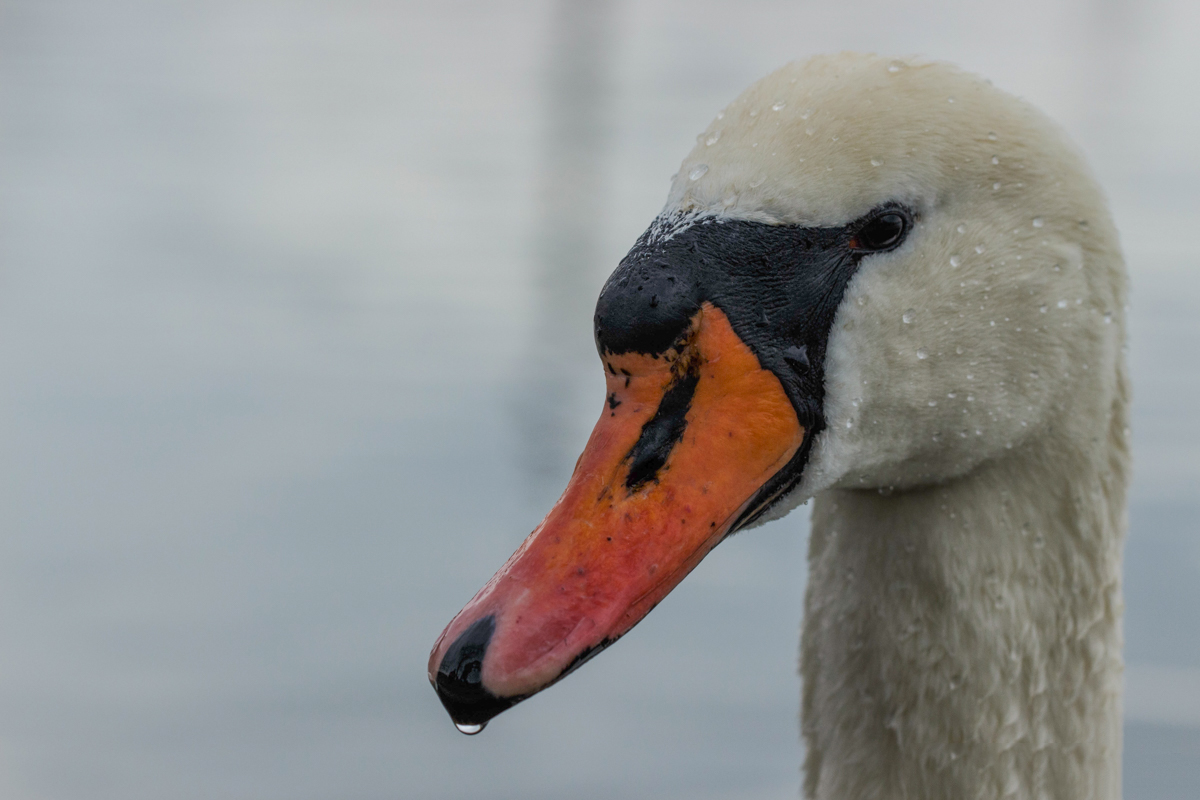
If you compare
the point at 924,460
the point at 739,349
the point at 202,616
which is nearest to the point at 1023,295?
the point at 924,460

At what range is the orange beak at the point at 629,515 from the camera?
194 centimetres

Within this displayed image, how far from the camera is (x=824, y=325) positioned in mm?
2289

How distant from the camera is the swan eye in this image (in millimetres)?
2297

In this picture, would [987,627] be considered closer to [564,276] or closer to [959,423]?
[959,423]

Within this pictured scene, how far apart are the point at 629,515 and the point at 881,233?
656mm

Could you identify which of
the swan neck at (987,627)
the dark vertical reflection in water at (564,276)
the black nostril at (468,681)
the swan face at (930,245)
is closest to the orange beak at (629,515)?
the black nostril at (468,681)

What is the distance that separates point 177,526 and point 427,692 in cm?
148

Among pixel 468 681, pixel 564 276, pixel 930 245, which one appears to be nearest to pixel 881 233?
pixel 930 245

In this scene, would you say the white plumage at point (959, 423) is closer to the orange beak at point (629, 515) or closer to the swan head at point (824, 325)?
the swan head at point (824, 325)

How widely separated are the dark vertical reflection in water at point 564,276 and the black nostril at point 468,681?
4.44 meters

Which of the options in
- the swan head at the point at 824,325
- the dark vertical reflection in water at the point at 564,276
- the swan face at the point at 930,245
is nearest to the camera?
the swan head at the point at 824,325

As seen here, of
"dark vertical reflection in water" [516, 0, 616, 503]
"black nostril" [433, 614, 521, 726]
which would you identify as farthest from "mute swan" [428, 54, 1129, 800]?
"dark vertical reflection in water" [516, 0, 616, 503]

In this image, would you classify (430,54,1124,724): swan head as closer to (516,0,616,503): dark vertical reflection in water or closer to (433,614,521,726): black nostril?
(433,614,521,726): black nostril

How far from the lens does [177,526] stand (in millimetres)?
5941
